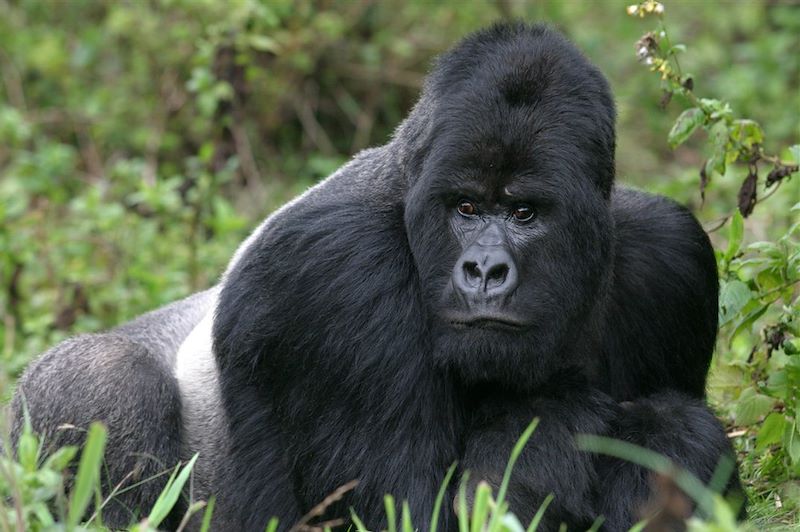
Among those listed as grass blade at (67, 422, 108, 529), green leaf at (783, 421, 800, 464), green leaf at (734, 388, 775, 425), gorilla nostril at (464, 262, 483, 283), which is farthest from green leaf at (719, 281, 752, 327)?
grass blade at (67, 422, 108, 529)

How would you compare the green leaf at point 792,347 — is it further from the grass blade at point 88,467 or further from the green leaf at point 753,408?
the grass blade at point 88,467

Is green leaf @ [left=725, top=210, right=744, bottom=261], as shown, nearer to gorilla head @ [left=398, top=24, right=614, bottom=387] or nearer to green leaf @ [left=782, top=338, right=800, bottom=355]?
green leaf @ [left=782, top=338, right=800, bottom=355]

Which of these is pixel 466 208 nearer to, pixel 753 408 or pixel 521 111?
pixel 521 111

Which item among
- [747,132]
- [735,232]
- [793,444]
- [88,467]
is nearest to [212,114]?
[747,132]

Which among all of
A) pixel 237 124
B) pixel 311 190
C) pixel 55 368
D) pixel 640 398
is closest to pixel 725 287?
pixel 640 398

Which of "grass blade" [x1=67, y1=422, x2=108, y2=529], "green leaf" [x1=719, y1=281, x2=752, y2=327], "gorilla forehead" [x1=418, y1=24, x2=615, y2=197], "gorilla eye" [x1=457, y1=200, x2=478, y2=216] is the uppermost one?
"gorilla forehead" [x1=418, y1=24, x2=615, y2=197]

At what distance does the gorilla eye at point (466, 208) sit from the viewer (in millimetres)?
3986

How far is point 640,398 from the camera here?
4496 mm

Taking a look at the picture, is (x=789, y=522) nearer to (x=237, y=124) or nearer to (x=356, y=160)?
(x=356, y=160)

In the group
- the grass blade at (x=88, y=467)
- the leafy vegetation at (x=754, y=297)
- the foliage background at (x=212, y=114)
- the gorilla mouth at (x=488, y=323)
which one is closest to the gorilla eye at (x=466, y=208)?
the gorilla mouth at (x=488, y=323)

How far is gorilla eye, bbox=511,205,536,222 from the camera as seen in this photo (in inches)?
156

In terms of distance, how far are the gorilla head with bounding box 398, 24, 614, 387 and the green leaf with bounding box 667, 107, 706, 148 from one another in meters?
0.65

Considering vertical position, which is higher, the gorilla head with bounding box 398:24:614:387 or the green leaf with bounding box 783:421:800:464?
the gorilla head with bounding box 398:24:614:387

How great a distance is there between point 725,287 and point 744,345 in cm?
171
